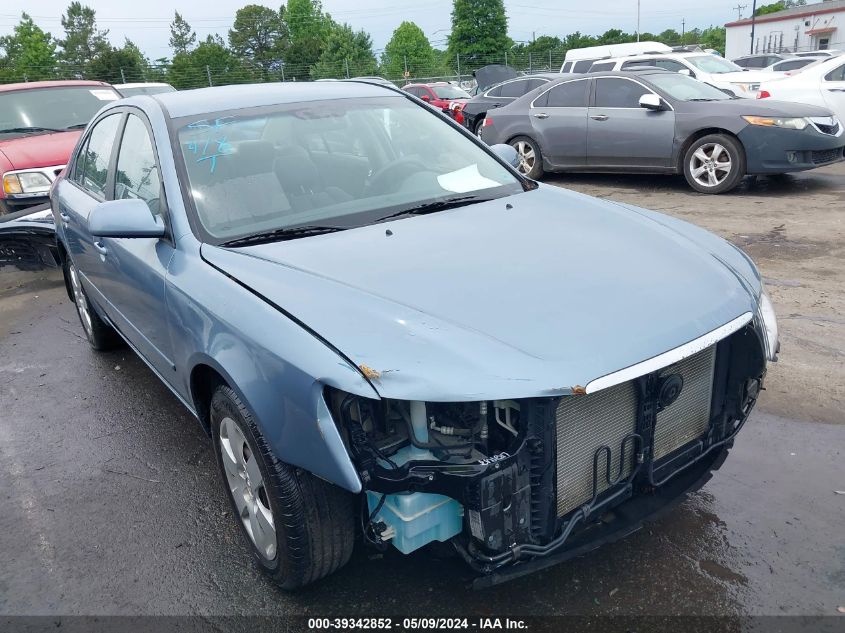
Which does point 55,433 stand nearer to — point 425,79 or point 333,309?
point 333,309

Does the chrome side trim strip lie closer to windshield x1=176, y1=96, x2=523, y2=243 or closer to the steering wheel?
windshield x1=176, y1=96, x2=523, y2=243

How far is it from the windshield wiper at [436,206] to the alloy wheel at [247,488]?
106 cm

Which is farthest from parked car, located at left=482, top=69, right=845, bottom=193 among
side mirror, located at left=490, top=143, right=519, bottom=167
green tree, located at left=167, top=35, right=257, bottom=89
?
green tree, located at left=167, top=35, right=257, bottom=89

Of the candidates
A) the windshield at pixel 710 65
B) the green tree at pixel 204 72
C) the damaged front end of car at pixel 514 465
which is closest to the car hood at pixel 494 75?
the green tree at pixel 204 72

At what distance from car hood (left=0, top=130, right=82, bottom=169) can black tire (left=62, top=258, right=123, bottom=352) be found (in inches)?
118

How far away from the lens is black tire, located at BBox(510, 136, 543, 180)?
1060 cm

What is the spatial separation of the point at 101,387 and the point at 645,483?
3.54 m

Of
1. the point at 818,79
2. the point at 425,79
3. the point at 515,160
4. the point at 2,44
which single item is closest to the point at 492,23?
the point at 425,79

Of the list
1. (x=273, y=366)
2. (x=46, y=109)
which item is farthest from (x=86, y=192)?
(x=46, y=109)

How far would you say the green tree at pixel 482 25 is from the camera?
66062mm

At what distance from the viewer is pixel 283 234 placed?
114 inches

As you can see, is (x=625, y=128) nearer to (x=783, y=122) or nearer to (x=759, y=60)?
(x=783, y=122)

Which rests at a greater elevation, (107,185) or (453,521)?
(107,185)

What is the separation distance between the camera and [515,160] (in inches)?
165
